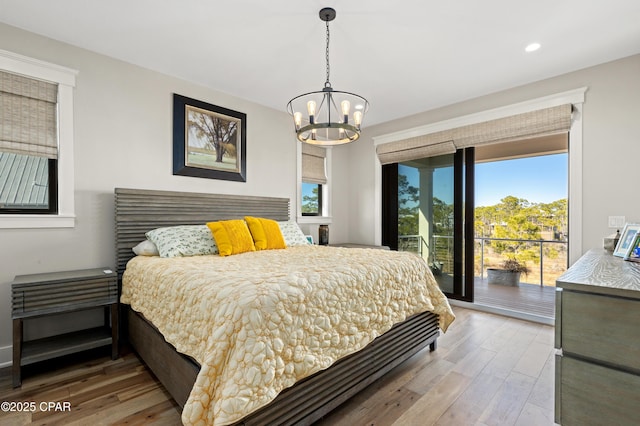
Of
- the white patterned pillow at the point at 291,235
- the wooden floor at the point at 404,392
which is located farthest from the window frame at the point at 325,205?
the wooden floor at the point at 404,392

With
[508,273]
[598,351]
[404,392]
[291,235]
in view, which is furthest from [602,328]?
[508,273]

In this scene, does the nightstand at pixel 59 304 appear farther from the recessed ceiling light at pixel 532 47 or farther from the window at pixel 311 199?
the recessed ceiling light at pixel 532 47

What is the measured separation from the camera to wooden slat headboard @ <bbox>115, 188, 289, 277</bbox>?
9.06 feet

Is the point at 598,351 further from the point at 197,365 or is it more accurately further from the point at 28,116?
the point at 28,116

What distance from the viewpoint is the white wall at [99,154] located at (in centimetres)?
239

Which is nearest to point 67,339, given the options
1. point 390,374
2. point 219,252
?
point 219,252

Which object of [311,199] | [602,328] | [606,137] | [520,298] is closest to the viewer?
[602,328]

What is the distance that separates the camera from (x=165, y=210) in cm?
306

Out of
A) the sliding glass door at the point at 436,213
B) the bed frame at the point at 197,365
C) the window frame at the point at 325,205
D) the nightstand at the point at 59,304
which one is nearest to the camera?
the bed frame at the point at 197,365

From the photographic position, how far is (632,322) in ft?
3.01

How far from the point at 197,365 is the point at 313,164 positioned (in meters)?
3.66

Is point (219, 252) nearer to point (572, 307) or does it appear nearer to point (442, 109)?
point (572, 307)

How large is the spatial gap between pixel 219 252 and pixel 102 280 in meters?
0.90

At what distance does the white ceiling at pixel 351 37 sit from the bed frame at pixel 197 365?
1345 millimetres
